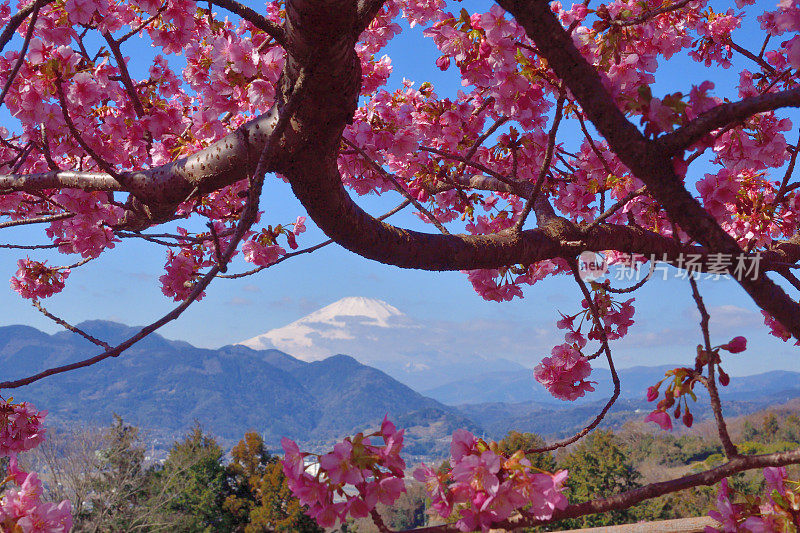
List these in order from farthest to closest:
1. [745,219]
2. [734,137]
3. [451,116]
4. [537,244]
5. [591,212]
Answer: [591,212]
[745,219]
[451,116]
[537,244]
[734,137]

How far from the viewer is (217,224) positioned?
3645 millimetres

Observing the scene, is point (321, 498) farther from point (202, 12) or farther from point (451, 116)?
point (202, 12)

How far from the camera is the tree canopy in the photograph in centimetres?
118

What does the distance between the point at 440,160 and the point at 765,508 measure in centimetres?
239

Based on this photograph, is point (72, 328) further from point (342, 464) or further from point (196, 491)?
point (196, 491)

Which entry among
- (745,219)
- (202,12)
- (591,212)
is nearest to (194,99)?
(202,12)

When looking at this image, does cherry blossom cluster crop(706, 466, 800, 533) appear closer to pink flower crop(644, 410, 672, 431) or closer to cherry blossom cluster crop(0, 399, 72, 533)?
pink flower crop(644, 410, 672, 431)

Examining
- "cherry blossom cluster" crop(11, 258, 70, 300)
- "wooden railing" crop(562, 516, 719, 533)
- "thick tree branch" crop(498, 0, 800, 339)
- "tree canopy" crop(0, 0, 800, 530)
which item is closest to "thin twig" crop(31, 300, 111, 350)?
"tree canopy" crop(0, 0, 800, 530)

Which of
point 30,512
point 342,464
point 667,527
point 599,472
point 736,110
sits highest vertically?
point 736,110

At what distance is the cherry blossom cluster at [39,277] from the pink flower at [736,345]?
4084 mm

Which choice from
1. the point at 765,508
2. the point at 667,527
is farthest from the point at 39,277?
the point at 667,527

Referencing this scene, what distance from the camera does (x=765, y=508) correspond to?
4.82 feet

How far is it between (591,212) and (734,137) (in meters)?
1.64

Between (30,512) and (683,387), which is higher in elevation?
(683,387)
